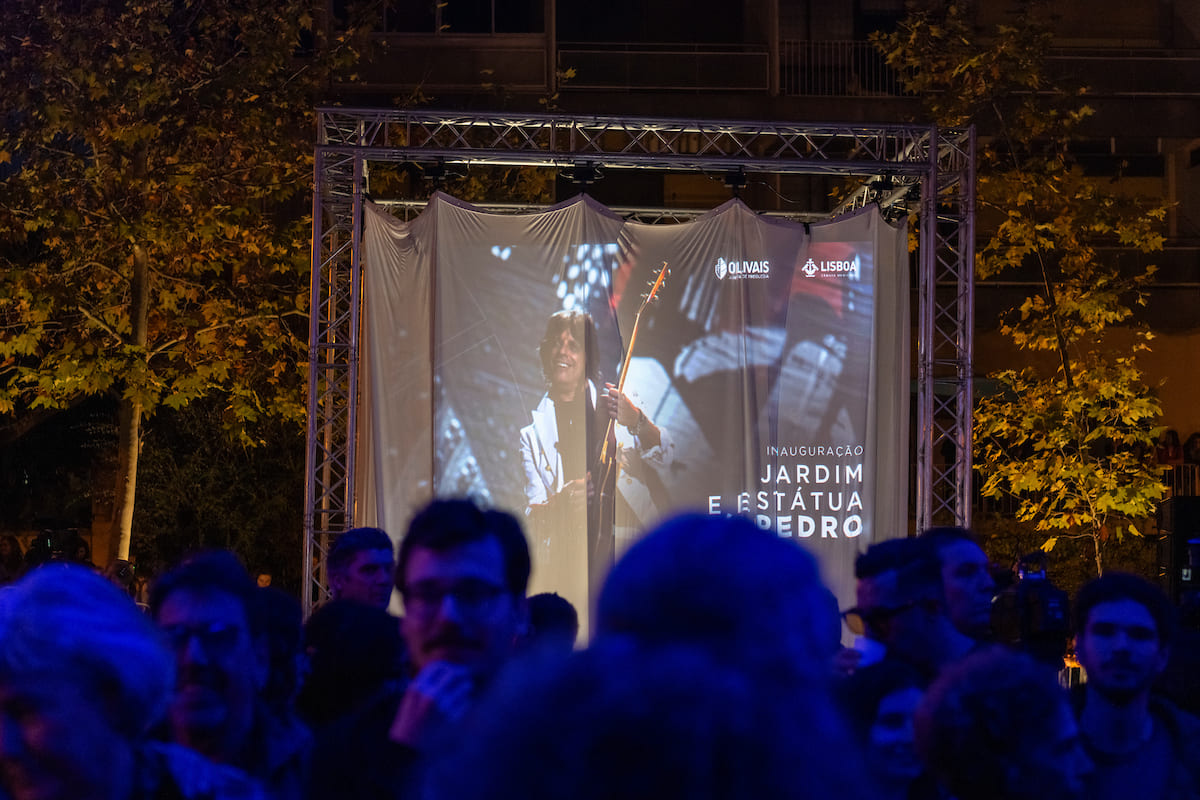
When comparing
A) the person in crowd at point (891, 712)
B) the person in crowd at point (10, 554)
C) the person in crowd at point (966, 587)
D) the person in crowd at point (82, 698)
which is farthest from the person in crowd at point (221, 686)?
the person in crowd at point (10, 554)

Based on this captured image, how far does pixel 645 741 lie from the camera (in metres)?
0.92

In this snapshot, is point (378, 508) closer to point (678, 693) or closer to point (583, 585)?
point (583, 585)

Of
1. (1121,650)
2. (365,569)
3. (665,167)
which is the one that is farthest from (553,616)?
(665,167)

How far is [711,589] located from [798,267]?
9713 millimetres

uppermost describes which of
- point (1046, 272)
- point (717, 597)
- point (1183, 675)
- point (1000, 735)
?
point (1046, 272)

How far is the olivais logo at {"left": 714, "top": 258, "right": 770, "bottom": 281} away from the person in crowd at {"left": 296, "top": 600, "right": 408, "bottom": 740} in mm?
7739

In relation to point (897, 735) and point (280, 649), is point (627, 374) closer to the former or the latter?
point (280, 649)

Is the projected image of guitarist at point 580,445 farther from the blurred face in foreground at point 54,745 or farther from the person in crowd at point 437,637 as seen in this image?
the blurred face in foreground at point 54,745

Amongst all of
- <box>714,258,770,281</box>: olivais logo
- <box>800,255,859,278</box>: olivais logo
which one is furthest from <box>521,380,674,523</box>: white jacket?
<box>800,255,859,278</box>: olivais logo

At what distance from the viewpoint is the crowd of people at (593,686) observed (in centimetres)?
94

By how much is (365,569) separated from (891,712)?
230 centimetres

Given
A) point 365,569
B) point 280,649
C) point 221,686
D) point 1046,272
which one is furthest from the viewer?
point 1046,272

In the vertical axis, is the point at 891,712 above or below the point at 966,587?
below

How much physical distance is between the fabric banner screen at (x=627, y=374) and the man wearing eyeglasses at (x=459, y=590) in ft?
25.5
